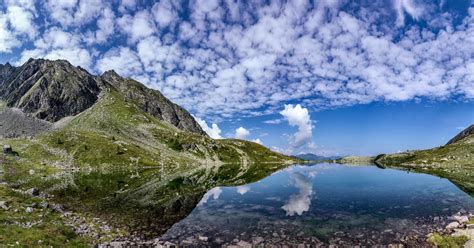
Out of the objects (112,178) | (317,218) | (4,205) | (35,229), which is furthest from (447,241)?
(112,178)

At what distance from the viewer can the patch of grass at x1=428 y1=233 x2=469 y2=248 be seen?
1299 inches

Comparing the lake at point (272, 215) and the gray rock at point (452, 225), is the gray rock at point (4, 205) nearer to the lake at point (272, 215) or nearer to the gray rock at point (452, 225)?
the lake at point (272, 215)

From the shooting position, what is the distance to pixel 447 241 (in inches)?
1340

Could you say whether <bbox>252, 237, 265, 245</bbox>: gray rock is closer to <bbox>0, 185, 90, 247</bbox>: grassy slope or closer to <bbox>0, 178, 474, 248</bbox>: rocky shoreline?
<bbox>0, 178, 474, 248</bbox>: rocky shoreline

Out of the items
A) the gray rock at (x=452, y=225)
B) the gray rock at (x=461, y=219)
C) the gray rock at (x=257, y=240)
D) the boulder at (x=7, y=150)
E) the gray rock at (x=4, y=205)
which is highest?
the boulder at (x=7, y=150)

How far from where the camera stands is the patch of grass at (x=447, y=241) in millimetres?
33006

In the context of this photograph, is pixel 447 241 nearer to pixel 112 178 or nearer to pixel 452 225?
pixel 452 225

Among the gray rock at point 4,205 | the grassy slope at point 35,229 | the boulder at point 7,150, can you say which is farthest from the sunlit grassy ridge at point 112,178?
the gray rock at point 4,205

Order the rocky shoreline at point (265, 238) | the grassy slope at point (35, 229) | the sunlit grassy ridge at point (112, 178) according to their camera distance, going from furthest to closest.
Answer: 1. the sunlit grassy ridge at point (112, 178)
2. the rocky shoreline at point (265, 238)
3. the grassy slope at point (35, 229)

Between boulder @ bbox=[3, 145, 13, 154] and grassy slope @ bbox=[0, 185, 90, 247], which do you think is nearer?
grassy slope @ bbox=[0, 185, 90, 247]

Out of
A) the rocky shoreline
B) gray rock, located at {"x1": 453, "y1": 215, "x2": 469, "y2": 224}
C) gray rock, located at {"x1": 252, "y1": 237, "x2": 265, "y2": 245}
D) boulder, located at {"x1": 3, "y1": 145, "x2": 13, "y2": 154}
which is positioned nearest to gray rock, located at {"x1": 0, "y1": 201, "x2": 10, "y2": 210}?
the rocky shoreline

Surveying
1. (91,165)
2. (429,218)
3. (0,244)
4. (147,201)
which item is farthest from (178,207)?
(91,165)

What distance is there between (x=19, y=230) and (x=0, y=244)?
4.94 m

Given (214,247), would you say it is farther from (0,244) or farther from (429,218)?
(429,218)
